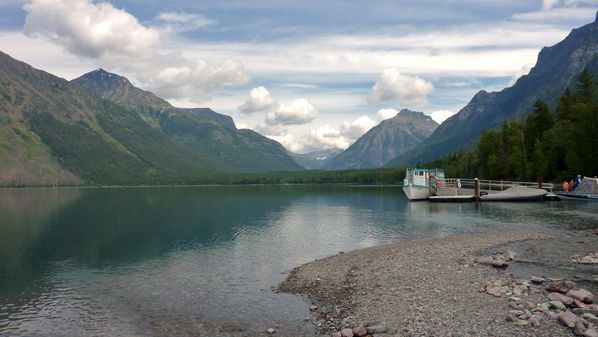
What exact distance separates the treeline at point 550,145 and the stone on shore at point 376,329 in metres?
108

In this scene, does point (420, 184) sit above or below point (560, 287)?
above

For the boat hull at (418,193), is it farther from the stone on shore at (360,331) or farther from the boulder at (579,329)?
the stone on shore at (360,331)

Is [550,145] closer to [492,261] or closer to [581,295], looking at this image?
[492,261]

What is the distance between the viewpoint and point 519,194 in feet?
A: 378

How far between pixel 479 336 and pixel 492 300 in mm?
6242

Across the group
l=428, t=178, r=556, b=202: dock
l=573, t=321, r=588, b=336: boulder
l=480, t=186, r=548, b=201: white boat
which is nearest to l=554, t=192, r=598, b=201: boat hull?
l=480, t=186, r=548, b=201: white boat

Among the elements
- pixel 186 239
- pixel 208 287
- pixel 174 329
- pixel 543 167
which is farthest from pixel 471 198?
pixel 174 329

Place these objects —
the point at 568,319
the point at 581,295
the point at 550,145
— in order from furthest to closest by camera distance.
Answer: the point at 550,145 → the point at 581,295 → the point at 568,319

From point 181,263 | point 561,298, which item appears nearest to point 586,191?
point 561,298

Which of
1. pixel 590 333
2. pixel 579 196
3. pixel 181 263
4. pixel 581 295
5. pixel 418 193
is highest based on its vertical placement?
pixel 418 193

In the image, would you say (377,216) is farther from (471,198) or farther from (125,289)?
(125,289)

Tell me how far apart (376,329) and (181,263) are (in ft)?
104

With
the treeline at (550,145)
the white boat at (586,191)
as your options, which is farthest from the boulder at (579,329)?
the treeline at (550,145)

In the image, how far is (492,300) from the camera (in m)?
27.6
